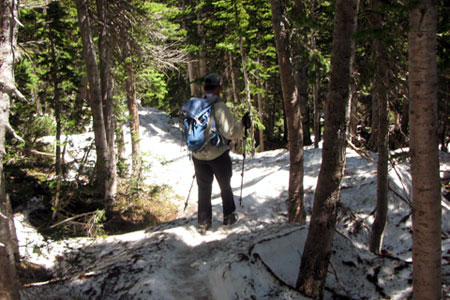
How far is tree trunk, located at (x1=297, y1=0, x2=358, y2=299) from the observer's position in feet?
11.0

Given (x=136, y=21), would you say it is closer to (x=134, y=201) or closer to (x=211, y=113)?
(x=134, y=201)

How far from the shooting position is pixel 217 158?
5645mm

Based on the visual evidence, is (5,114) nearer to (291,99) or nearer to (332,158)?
(332,158)

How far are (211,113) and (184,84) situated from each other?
57.6 feet

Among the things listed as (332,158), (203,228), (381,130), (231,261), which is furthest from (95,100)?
(332,158)

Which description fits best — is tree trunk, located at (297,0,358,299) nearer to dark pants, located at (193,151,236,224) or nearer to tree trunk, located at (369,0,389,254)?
tree trunk, located at (369,0,389,254)

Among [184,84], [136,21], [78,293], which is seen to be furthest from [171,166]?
[78,293]

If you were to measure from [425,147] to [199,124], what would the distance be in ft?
10.4

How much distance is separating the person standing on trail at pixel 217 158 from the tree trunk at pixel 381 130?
6.53 feet

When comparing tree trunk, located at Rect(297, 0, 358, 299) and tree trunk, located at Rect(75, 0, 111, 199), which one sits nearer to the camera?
tree trunk, located at Rect(297, 0, 358, 299)

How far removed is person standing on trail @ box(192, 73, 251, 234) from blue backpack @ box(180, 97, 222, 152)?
0.29 feet

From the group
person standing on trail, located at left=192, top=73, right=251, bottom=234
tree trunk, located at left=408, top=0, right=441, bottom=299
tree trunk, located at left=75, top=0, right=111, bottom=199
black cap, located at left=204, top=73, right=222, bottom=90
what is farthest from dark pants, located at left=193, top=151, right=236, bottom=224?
tree trunk, located at left=75, top=0, right=111, bottom=199

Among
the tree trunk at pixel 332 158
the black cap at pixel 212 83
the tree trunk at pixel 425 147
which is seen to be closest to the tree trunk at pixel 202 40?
the black cap at pixel 212 83

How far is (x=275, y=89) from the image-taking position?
24.9m
